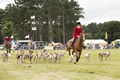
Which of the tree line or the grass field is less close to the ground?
the tree line

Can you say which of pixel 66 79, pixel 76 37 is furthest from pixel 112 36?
pixel 66 79

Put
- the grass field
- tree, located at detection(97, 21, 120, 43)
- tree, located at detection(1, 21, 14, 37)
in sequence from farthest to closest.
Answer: tree, located at detection(97, 21, 120, 43), tree, located at detection(1, 21, 14, 37), the grass field

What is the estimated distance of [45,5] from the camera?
5525cm

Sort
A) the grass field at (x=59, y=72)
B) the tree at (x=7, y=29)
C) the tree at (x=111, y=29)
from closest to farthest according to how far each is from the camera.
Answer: the grass field at (x=59, y=72), the tree at (x=7, y=29), the tree at (x=111, y=29)

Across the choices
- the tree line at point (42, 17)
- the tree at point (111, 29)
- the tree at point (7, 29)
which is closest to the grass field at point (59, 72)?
the tree line at point (42, 17)

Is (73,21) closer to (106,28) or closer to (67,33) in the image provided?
(67,33)

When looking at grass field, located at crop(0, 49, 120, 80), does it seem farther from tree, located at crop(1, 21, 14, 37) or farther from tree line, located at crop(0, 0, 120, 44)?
tree, located at crop(1, 21, 14, 37)

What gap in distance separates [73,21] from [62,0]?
1157cm

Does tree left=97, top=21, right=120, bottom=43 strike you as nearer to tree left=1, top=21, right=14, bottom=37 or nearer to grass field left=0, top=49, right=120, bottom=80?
tree left=1, top=21, right=14, bottom=37

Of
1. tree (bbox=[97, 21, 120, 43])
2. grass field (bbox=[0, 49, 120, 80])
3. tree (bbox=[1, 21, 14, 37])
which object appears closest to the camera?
grass field (bbox=[0, 49, 120, 80])

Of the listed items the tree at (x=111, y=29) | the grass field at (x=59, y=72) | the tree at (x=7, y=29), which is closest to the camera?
the grass field at (x=59, y=72)

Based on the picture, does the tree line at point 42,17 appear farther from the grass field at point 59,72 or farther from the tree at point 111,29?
the grass field at point 59,72

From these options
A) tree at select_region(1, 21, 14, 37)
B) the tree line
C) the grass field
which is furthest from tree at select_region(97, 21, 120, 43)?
the grass field

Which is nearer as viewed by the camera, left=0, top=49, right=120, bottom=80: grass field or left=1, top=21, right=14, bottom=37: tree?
left=0, top=49, right=120, bottom=80: grass field
